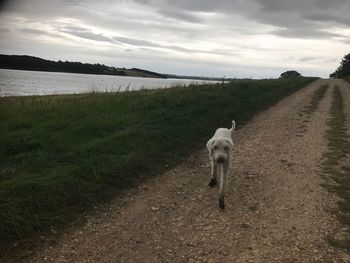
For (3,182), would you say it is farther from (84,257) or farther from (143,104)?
(143,104)

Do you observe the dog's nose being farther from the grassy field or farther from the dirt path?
the grassy field

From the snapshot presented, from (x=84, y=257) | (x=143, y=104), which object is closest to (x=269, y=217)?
(x=84, y=257)

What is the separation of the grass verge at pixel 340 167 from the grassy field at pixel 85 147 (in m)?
3.98

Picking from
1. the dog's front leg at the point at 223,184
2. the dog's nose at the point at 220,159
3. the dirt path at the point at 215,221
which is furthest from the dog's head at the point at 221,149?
the dirt path at the point at 215,221

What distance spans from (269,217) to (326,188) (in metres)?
2.36

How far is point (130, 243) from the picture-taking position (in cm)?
630

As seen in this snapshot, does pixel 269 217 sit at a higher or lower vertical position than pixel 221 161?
lower

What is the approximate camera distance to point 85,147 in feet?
34.7

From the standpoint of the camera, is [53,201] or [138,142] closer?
[53,201]

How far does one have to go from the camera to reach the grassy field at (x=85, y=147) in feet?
23.2

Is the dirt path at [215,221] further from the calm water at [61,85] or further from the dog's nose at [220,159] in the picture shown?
the calm water at [61,85]

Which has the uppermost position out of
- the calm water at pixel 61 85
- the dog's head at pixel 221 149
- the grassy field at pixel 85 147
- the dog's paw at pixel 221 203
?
the dog's head at pixel 221 149

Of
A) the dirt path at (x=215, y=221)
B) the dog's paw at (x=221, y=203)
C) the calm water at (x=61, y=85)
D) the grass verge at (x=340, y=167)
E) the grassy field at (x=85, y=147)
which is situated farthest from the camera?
the calm water at (x=61, y=85)

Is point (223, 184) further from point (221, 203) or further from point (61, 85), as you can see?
point (61, 85)
